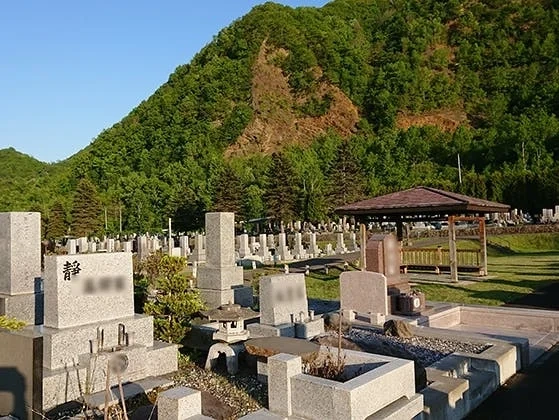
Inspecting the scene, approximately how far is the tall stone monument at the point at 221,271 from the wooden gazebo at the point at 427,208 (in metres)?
5.10

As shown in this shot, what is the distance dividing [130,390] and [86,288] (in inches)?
72.8

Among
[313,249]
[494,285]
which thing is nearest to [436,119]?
[313,249]

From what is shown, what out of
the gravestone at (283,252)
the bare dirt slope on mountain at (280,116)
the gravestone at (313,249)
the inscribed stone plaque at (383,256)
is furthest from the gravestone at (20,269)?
the bare dirt slope on mountain at (280,116)

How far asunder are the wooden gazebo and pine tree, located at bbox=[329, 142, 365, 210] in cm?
3118

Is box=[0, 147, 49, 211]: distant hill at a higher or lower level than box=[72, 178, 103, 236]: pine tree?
higher

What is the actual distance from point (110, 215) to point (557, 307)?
5815 cm

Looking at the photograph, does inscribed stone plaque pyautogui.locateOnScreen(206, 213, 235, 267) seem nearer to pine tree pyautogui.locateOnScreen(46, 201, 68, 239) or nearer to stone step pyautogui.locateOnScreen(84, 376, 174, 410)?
stone step pyautogui.locateOnScreen(84, 376, 174, 410)

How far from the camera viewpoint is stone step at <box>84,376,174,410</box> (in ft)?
18.9

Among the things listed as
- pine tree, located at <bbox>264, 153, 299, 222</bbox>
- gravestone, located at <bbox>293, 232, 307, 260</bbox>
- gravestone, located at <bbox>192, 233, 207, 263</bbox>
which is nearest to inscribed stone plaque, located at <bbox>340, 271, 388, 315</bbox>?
gravestone, located at <bbox>192, 233, 207, 263</bbox>

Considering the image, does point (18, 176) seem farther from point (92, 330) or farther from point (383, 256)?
point (92, 330)

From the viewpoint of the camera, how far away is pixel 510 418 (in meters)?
5.77

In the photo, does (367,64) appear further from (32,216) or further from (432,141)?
(32,216)

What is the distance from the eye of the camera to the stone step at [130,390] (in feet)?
18.9

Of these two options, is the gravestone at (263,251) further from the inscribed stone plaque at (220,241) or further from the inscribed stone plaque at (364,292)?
the inscribed stone plaque at (364,292)
